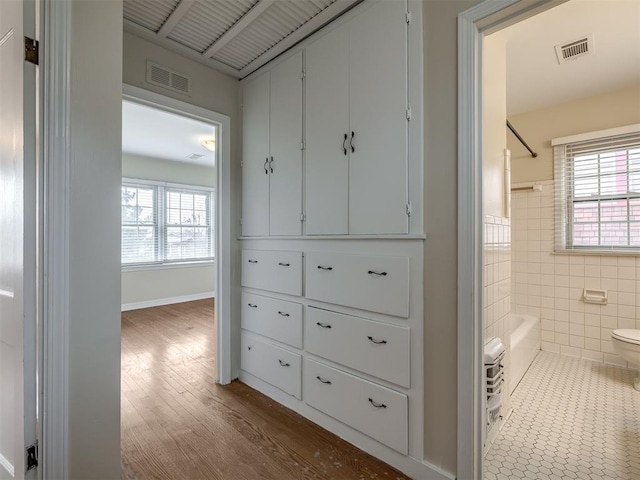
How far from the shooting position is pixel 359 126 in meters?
1.70

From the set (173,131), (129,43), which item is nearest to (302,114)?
(129,43)

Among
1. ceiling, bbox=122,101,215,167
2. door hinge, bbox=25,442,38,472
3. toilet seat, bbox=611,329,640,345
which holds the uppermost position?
ceiling, bbox=122,101,215,167

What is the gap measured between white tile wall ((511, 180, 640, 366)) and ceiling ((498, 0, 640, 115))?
0.94 metres

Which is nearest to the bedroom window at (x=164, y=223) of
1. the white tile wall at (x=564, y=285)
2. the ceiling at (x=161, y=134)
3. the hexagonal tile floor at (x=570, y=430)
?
the ceiling at (x=161, y=134)

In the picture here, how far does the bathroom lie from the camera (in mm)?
1708

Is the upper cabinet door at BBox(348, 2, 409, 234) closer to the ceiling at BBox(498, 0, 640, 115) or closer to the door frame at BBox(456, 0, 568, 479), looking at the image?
the door frame at BBox(456, 0, 568, 479)

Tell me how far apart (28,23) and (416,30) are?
5.00ft

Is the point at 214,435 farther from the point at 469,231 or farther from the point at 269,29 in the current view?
the point at 269,29

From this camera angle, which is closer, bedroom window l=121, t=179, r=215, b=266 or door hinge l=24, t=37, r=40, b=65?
door hinge l=24, t=37, r=40, b=65

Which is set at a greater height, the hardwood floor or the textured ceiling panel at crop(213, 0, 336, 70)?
the textured ceiling panel at crop(213, 0, 336, 70)

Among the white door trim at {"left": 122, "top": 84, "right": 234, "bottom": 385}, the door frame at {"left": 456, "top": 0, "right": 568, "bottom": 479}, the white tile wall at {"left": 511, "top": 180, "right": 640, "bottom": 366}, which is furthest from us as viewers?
the white tile wall at {"left": 511, "top": 180, "right": 640, "bottom": 366}

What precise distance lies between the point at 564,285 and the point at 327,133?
303 centimetres

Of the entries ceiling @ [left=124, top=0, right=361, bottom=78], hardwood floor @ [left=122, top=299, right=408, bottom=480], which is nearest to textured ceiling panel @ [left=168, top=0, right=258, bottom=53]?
ceiling @ [left=124, top=0, right=361, bottom=78]

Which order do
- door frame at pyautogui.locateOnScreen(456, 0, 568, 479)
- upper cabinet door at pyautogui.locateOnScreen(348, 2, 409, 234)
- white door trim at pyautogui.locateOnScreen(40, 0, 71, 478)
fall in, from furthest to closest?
1. upper cabinet door at pyautogui.locateOnScreen(348, 2, 409, 234)
2. door frame at pyautogui.locateOnScreen(456, 0, 568, 479)
3. white door trim at pyautogui.locateOnScreen(40, 0, 71, 478)
